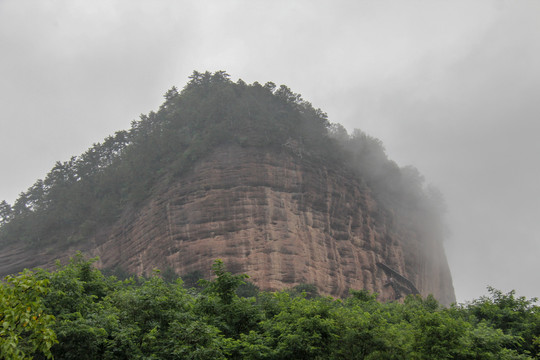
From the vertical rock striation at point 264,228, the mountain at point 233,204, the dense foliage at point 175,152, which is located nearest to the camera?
the vertical rock striation at point 264,228

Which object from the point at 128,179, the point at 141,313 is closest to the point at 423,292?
the point at 128,179

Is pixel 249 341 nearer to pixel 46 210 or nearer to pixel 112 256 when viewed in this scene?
pixel 112 256

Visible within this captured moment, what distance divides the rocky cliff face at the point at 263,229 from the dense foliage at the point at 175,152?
6.02 feet

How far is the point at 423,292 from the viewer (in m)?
66.7

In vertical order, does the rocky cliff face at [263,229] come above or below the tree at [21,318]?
above

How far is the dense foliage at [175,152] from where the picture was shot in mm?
59125

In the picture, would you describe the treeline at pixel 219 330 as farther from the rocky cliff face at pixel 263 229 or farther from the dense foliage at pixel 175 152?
the dense foliage at pixel 175 152

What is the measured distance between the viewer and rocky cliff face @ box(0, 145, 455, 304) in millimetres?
49906

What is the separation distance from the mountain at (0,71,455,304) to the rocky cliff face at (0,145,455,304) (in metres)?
0.13

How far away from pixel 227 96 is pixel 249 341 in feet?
161

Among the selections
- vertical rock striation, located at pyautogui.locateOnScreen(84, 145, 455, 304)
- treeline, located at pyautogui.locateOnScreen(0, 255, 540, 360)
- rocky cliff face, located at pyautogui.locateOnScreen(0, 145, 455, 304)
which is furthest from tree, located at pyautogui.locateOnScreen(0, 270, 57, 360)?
vertical rock striation, located at pyautogui.locateOnScreen(84, 145, 455, 304)

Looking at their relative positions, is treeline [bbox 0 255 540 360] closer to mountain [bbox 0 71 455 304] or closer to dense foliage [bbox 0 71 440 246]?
mountain [bbox 0 71 455 304]

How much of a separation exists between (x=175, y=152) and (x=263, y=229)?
15982 mm

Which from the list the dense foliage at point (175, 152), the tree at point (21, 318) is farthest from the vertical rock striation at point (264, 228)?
the tree at point (21, 318)
